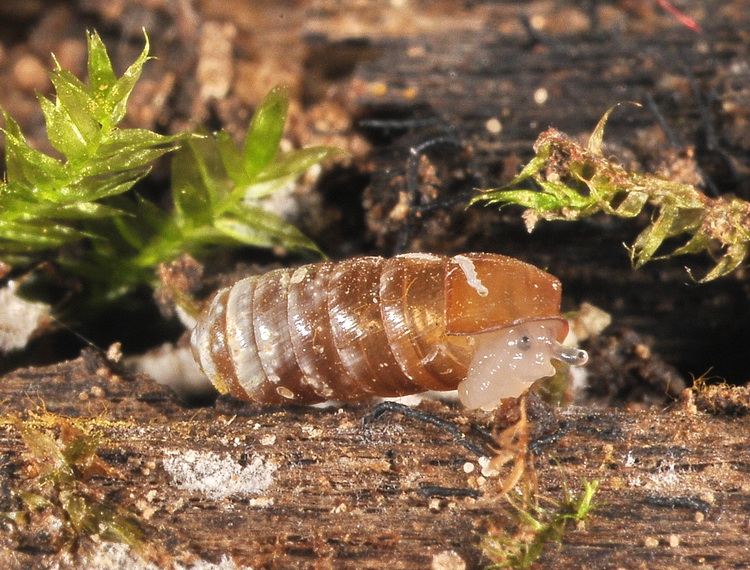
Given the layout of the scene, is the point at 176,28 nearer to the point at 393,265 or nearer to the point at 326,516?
the point at 393,265

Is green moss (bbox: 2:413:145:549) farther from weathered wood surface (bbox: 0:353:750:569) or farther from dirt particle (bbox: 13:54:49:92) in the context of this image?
dirt particle (bbox: 13:54:49:92)

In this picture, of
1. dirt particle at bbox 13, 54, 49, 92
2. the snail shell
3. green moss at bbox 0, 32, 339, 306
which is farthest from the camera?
dirt particle at bbox 13, 54, 49, 92

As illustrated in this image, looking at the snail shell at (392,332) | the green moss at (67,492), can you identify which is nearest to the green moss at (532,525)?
the snail shell at (392,332)

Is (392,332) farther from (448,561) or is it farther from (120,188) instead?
(120,188)

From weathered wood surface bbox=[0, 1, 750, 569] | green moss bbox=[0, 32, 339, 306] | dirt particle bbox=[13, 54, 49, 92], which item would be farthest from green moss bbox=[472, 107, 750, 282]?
dirt particle bbox=[13, 54, 49, 92]

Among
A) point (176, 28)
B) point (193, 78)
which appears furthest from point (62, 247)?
point (176, 28)

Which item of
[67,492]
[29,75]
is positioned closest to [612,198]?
[67,492]

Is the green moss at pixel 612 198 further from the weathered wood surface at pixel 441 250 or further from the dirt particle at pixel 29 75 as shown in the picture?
the dirt particle at pixel 29 75
